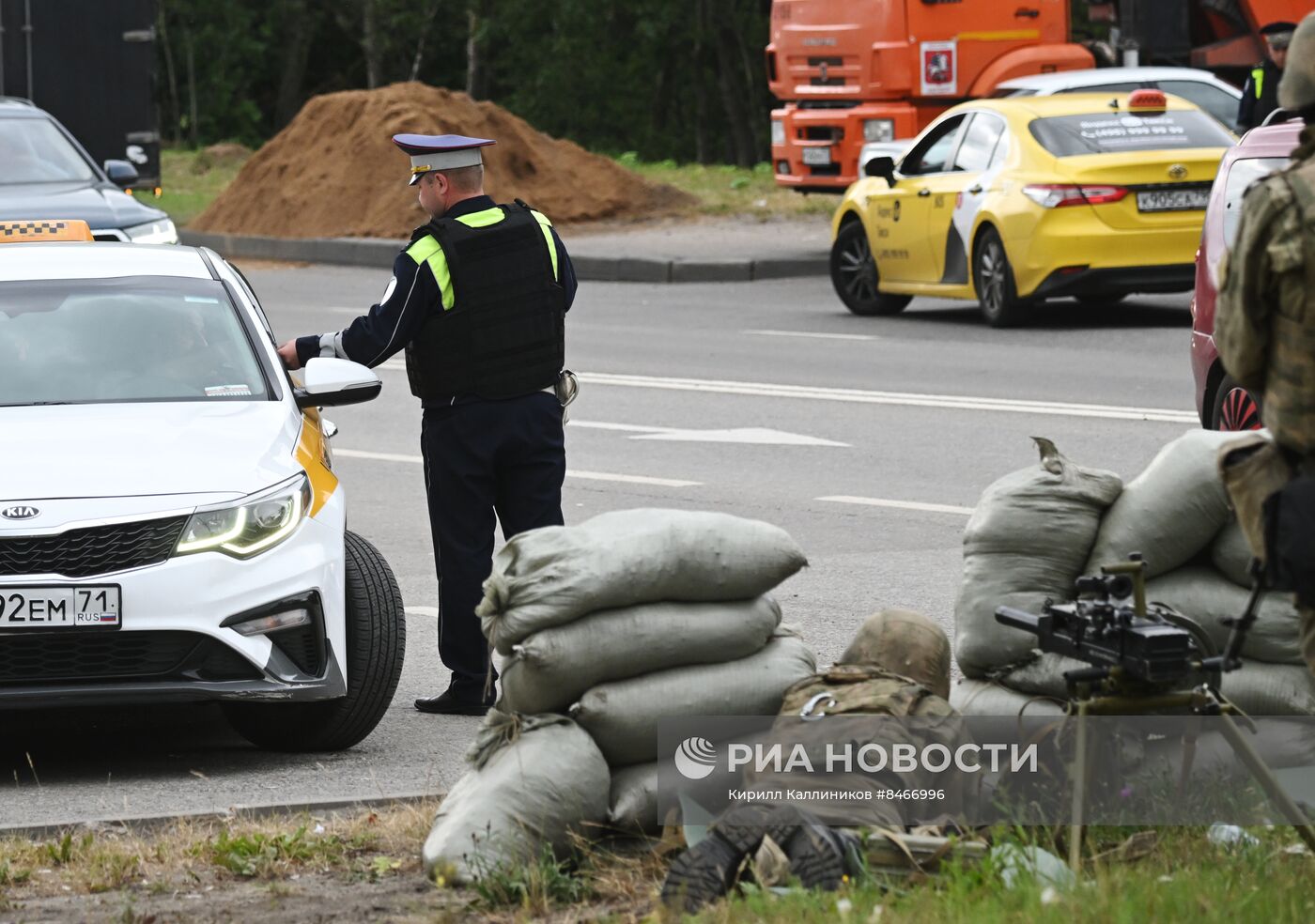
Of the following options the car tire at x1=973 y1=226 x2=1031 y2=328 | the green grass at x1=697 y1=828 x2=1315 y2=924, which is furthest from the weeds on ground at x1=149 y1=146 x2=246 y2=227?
the green grass at x1=697 y1=828 x2=1315 y2=924

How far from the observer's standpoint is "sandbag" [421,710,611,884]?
15.6 feet

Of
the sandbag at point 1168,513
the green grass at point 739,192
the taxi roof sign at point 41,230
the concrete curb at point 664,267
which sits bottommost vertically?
the green grass at point 739,192

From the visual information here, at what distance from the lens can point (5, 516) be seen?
19.2 ft

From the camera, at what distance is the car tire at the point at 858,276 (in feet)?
60.8

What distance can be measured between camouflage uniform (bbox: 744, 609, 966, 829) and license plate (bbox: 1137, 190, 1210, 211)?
1128cm

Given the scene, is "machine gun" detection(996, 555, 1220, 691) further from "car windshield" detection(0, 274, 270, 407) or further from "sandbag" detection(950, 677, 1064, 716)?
"car windshield" detection(0, 274, 270, 407)

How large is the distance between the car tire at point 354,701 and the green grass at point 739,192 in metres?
21.5

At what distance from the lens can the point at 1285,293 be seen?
12.6 feet

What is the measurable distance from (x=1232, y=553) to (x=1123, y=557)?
0.30m

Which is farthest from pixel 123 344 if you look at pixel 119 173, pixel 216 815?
pixel 119 173

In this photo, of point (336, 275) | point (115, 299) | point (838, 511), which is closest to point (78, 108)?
point (336, 275)

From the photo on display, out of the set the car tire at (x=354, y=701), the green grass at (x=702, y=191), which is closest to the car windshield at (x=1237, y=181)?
the car tire at (x=354, y=701)

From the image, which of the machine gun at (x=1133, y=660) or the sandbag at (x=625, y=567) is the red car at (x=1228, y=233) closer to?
the sandbag at (x=625, y=567)

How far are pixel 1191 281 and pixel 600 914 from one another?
1274cm
